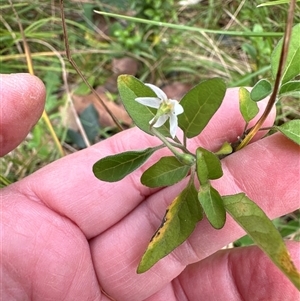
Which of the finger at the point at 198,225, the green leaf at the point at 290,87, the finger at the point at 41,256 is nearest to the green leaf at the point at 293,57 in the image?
the green leaf at the point at 290,87

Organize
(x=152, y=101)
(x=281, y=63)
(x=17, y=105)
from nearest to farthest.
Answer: (x=281, y=63), (x=152, y=101), (x=17, y=105)

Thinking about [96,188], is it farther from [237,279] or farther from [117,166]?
[237,279]

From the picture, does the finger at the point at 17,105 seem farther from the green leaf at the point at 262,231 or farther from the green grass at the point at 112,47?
the green grass at the point at 112,47

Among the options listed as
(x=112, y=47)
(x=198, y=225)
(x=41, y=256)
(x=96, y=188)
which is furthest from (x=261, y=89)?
(x=112, y=47)

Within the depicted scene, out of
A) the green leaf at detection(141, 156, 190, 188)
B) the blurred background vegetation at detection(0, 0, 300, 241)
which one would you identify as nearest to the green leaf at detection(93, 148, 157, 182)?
the green leaf at detection(141, 156, 190, 188)

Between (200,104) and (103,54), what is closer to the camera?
(200,104)

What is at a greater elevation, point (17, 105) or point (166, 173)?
point (17, 105)
